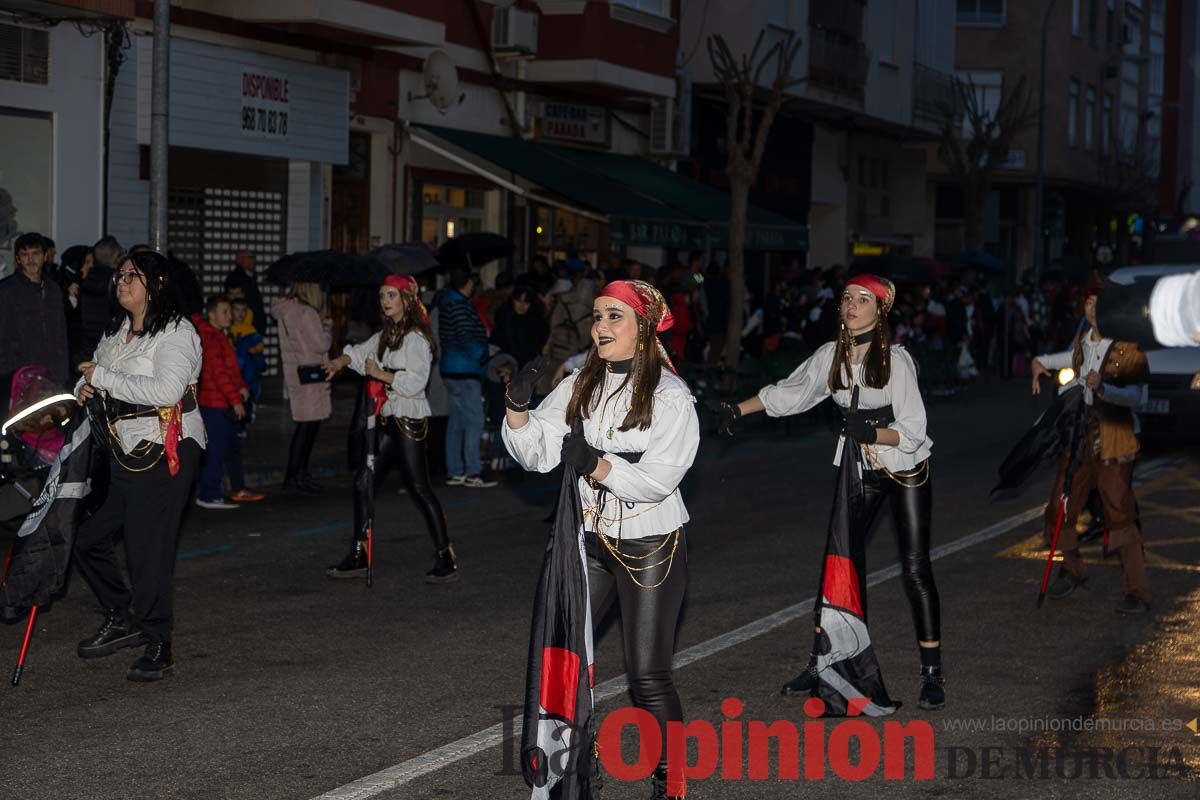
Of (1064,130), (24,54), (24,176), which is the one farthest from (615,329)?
(1064,130)

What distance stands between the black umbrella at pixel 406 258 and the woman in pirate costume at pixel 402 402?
6.73 metres

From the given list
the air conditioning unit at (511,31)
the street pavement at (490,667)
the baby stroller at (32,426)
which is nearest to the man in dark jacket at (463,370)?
the street pavement at (490,667)

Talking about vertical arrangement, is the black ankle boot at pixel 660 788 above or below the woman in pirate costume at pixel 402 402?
below

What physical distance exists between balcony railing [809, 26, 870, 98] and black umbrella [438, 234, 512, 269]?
14.2 metres

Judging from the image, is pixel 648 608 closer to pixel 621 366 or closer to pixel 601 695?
pixel 621 366

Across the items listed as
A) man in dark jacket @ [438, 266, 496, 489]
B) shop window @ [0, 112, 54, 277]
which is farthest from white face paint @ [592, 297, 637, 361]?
shop window @ [0, 112, 54, 277]

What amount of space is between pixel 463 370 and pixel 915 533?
7.99 m

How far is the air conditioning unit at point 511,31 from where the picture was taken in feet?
79.2

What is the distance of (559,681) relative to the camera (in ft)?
17.8

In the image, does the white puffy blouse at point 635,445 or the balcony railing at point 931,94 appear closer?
the white puffy blouse at point 635,445

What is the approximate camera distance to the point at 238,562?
1073cm

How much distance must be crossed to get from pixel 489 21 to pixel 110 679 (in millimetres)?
18113

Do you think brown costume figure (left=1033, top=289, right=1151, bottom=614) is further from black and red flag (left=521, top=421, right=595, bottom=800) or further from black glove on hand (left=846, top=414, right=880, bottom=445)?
black and red flag (left=521, top=421, right=595, bottom=800)

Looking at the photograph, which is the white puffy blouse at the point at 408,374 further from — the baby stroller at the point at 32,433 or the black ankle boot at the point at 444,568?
the baby stroller at the point at 32,433
